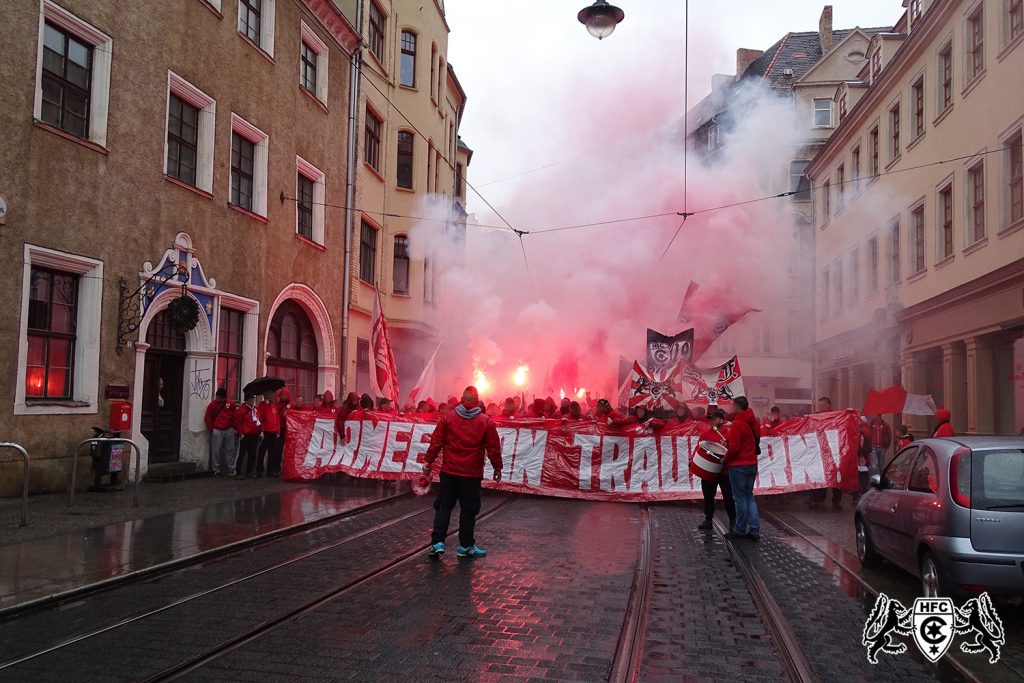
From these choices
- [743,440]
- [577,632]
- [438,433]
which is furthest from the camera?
[743,440]

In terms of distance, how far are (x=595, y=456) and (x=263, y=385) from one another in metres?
6.14

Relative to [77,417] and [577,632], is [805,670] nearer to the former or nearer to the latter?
[577,632]

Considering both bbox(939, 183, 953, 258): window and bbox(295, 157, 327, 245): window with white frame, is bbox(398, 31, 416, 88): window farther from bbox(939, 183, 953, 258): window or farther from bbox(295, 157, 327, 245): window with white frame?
bbox(939, 183, 953, 258): window

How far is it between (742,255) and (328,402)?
19.1 meters

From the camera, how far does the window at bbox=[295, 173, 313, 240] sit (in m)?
19.8

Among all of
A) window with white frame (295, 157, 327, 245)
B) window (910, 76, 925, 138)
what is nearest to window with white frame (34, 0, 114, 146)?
window with white frame (295, 157, 327, 245)

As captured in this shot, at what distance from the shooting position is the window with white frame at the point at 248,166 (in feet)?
56.1

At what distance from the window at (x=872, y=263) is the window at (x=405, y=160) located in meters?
14.1

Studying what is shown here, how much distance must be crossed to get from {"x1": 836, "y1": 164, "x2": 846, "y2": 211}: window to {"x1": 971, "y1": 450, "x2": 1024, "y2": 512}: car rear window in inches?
944

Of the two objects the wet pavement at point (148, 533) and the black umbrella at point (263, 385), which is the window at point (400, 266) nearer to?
the black umbrella at point (263, 385)

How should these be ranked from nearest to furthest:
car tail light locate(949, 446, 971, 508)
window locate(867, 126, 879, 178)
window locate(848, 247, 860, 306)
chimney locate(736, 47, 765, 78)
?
car tail light locate(949, 446, 971, 508), window locate(867, 126, 879, 178), window locate(848, 247, 860, 306), chimney locate(736, 47, 765, 78)

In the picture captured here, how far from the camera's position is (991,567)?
5766 millimetres

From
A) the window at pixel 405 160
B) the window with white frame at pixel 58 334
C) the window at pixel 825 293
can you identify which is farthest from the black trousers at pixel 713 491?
the window at pixel 825 293

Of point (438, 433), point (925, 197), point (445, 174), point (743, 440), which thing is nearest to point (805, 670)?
point (438, 433)
